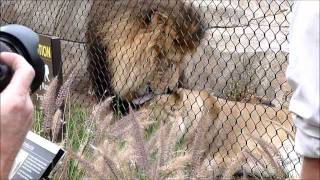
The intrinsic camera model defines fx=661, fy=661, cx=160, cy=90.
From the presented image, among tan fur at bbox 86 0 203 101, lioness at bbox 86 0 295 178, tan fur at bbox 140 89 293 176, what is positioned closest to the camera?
tan fur at bbox 140 89 293 176

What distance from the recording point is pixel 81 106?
3693 mm

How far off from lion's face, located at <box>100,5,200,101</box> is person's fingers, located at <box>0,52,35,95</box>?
3.04 meters

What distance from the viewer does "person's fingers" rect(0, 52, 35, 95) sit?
3.38ft

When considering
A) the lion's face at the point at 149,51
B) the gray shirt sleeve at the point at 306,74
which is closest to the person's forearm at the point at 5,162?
the gray shirt sleeve at the point at 306,74

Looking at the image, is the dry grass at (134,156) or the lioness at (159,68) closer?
the dry grass at (134,156)

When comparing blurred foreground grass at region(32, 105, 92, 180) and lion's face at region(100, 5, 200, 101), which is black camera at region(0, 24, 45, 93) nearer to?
blurred foreground grass at region(32, 105, 92, 180)

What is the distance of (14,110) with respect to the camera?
1036 mm

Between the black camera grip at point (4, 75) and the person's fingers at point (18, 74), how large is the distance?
0.03 ft

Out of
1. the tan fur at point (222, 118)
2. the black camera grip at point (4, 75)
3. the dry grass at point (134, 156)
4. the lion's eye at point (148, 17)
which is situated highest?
the black camera grip at point (4, 75)

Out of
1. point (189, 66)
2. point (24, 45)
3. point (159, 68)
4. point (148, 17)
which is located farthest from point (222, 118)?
point (24, 45)

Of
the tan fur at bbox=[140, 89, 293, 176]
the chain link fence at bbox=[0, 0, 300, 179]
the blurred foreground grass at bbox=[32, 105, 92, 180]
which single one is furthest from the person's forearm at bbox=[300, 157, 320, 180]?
the tan fur at bbox=[140, 89, 293, 176]

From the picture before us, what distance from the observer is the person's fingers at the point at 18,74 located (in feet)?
3.38

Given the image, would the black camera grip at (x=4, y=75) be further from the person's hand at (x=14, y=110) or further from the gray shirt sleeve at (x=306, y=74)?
the gray shirt sleeve at (x=306, y=74)

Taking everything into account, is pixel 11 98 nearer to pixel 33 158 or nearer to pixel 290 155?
pixel 33 158
